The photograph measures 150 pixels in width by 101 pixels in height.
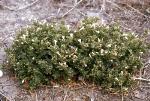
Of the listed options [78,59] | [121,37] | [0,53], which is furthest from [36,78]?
[121,37]

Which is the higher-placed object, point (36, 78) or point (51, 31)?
point (51, 31)

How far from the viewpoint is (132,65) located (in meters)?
3.85

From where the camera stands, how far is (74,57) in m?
3.68

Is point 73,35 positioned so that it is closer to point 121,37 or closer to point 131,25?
point 121,37

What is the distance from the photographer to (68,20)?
4.73 meters

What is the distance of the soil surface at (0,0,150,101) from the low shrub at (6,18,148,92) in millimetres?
101

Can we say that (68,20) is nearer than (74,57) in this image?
No

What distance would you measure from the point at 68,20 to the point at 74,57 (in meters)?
1.14

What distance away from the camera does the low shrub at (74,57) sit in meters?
3.68

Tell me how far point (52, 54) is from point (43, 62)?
0.13 m

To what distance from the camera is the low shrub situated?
3.68 m

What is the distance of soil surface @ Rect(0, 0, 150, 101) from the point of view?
12.3 feet

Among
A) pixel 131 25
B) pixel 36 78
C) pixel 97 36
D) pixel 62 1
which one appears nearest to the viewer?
pixel 36 78

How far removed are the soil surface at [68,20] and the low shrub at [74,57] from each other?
0.10 m
